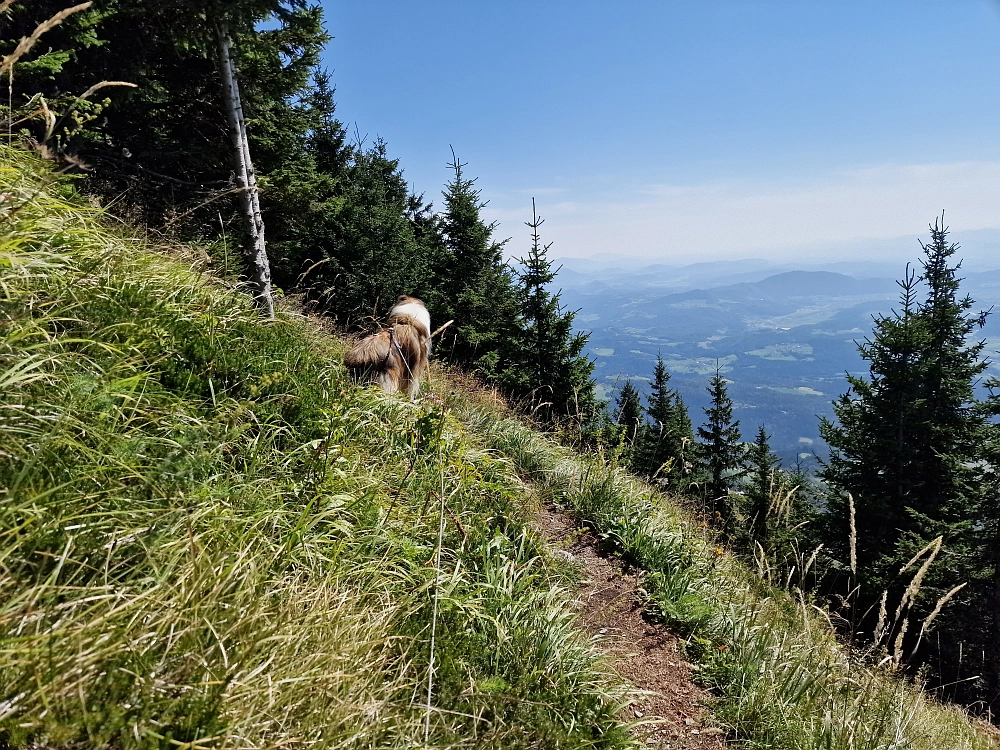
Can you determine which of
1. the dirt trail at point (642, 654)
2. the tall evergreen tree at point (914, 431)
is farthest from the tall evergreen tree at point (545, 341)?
the dirt trail at point (642, 654)

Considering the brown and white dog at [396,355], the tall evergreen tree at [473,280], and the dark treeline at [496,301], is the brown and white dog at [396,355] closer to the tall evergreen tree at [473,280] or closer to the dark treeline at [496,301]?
the dark treeline at [496,301]

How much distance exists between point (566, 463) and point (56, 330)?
491 centimetres

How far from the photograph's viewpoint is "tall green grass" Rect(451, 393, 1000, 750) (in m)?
2.84

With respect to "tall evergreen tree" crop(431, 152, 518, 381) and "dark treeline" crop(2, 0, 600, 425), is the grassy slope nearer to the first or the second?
"dark treeline" crop(2, 0, 600, 425)

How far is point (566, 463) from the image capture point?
6.01m

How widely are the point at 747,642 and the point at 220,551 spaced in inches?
142

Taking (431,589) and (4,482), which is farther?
(431,589)

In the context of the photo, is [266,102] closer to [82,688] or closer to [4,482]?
[4,482]

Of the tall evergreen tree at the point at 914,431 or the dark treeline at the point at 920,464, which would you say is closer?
the dark treeline at the point at 920,464

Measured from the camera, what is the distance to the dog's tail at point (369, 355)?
15.6 feet

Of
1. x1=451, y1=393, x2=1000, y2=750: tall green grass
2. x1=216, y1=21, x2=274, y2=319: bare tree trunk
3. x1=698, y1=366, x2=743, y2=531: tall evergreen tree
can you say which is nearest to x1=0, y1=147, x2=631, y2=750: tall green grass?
x1=451, y1=393, x2=1000, y2=750: tall green grass

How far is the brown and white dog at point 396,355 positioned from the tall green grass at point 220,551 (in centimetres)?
103

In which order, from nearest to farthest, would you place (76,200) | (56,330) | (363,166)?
(56,330) < (76,200) < (363,166)

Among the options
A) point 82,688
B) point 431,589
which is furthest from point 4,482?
point 431,589
